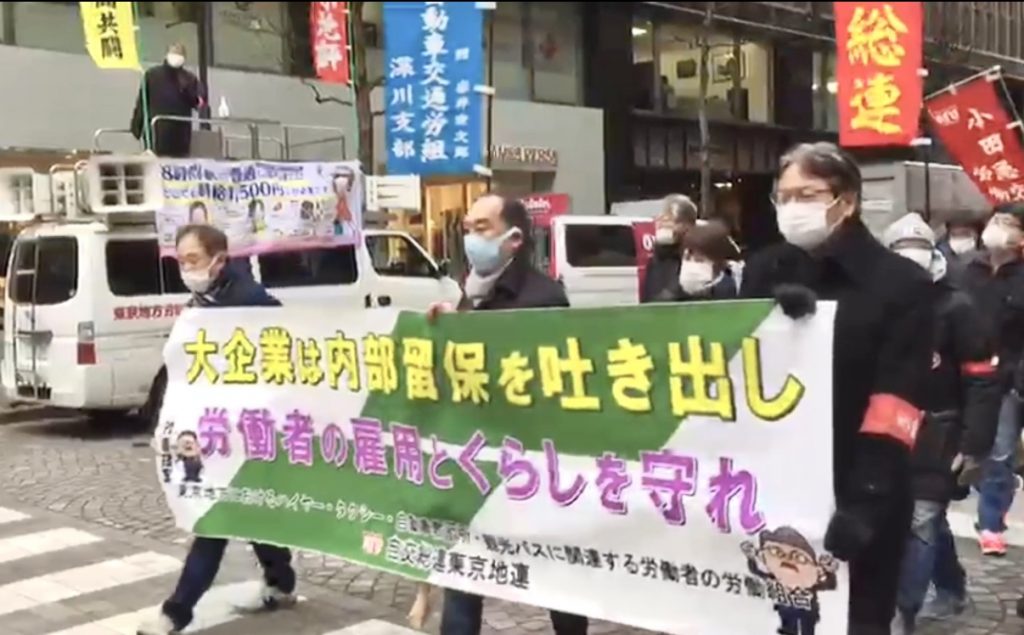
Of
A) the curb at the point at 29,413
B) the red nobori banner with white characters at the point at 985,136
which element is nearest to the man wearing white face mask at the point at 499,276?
the red nobori banner with white characters at the point at 985,136

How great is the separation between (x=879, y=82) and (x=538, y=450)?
508cm

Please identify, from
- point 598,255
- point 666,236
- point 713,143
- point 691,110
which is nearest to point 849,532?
point 666,236

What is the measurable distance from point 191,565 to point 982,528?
3.93 meters

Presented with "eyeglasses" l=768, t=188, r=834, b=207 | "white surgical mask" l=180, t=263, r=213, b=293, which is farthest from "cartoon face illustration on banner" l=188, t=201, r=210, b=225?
"eyeglasses" l=768, t=188, r=834, b=207

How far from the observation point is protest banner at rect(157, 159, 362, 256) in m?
10.6

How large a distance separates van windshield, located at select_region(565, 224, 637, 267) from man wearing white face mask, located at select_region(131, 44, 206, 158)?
18.0 feet

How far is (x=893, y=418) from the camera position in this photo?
10.3 ft

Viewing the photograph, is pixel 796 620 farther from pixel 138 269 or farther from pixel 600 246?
pixel 600 246

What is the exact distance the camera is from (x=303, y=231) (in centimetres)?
1165

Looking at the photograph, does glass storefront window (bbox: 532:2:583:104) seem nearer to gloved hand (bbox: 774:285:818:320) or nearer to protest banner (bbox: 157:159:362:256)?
protest banner (bbox: 157:159:362:256)

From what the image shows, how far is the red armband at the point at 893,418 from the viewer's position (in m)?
3.12

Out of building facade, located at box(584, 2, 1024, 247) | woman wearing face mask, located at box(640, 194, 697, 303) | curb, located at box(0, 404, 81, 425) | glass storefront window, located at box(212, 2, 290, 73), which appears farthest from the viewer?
building facade, located at box(584, 2, 1024, 247)

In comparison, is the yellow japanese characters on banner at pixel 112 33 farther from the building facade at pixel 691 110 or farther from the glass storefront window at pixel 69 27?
the building facade at pixel 691 110

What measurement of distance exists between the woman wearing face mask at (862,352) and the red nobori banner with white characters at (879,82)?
3.64 meters
